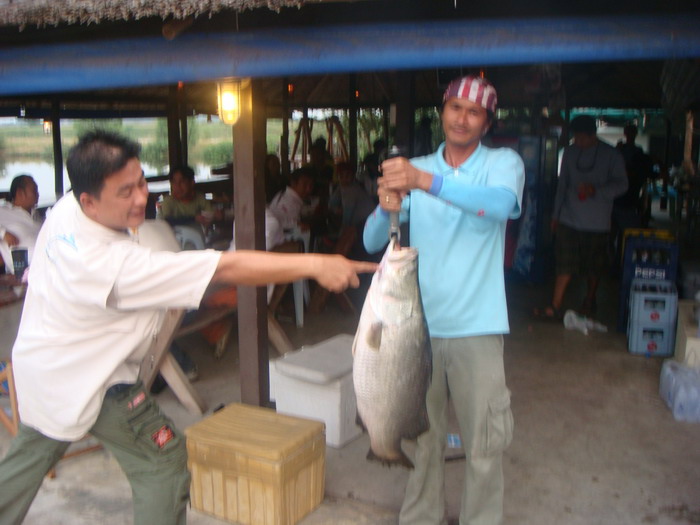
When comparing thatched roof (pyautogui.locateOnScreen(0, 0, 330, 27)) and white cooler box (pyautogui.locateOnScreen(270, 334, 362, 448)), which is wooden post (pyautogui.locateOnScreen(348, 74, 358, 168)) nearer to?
white cooler box (pyautogui.locateOnScreen(270, 334, 362, 448))

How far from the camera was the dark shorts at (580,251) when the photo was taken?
6609 millimetres

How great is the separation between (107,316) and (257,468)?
1.22m

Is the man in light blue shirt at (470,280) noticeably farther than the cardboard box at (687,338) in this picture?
No

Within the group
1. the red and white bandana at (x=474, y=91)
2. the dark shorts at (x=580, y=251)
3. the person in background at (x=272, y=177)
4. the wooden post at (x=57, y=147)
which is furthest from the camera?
the wooden post at (x=57, y=147)

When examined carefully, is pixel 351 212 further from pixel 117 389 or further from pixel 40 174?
pixel 40 174

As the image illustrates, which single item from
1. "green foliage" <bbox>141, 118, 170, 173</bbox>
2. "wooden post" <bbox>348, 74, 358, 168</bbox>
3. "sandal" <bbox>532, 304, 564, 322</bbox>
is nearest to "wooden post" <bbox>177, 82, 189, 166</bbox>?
"wooden post" <bbox>348, 74, 358, 168</bbox>

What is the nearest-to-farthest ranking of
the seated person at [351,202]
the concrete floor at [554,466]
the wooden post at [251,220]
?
1. the concrete floor at [554,466]
2. the wooden post at [251,220]
3. the seated person at [351,202]

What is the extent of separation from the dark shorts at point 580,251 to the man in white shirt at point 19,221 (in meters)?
4.98

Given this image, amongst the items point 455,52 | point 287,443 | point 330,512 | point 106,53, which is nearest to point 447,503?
point 330,512

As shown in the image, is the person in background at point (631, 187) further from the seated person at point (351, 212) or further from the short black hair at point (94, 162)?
the short black hair at point (94, 162)

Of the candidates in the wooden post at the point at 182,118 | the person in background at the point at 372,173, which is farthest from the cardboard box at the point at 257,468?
the wooden post at the point at 182,118

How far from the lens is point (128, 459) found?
258 cm

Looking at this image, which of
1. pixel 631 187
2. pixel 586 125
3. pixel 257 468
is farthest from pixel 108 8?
pixel 631 187

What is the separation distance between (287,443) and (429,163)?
1.50m
